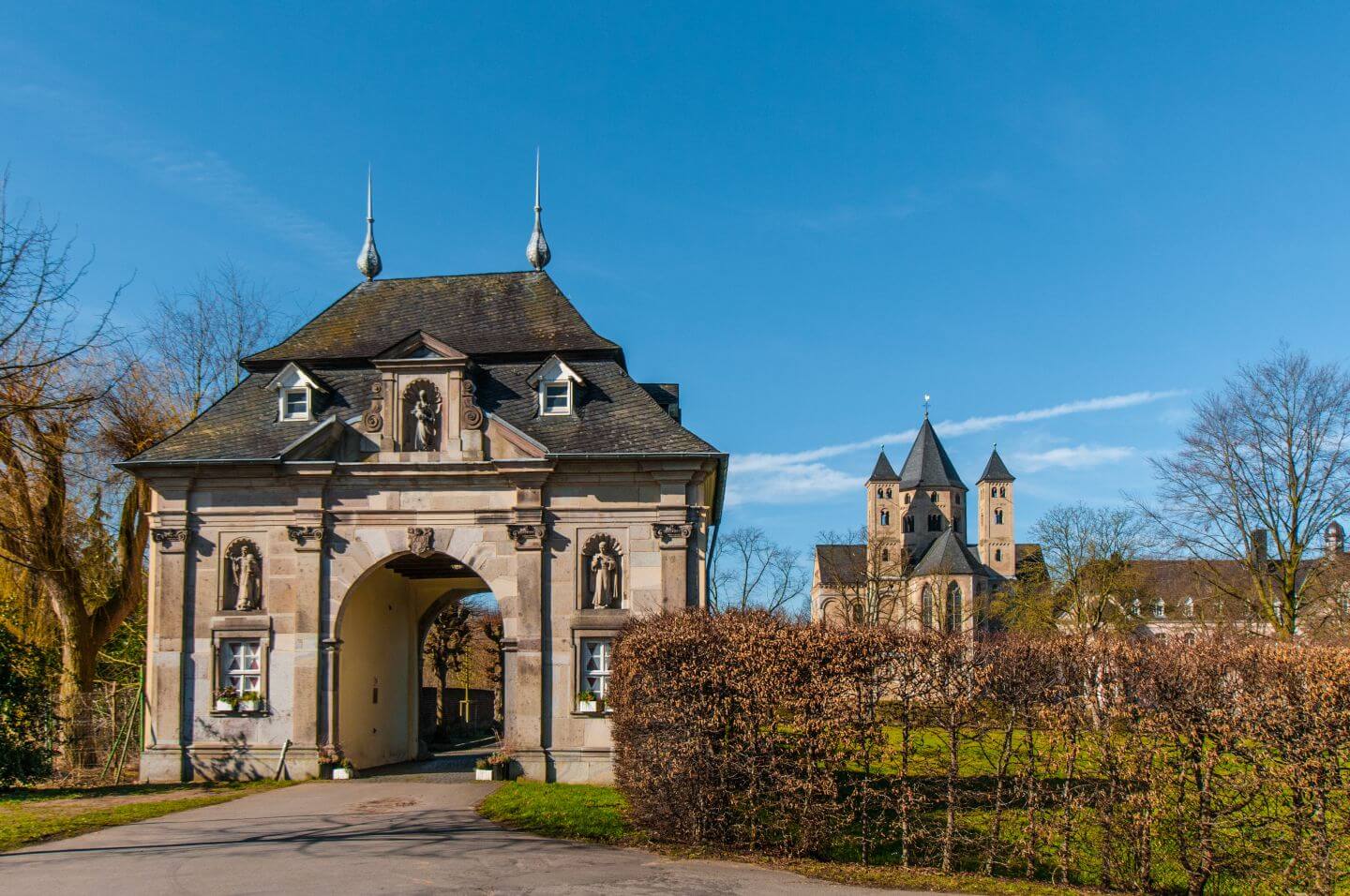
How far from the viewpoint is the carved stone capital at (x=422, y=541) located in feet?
76.3

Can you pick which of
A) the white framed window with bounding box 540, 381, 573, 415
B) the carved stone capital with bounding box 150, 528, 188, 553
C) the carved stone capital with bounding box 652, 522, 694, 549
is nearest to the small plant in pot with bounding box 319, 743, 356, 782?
the carved stone capital with bounding box 150, 528, 188, 553

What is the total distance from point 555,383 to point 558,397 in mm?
301

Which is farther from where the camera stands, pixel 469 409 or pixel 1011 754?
pixel 469 409

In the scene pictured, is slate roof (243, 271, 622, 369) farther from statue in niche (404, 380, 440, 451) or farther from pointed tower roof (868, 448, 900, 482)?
pointed tower roof (868, 448, 900, 482)

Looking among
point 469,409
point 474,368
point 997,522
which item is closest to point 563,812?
point 469,409

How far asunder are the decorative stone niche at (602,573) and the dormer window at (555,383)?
2.91 m

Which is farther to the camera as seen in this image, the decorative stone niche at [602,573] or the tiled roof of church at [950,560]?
the tiled roof of church at [950,560]

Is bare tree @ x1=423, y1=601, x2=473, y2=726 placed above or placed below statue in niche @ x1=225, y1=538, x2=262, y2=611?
below

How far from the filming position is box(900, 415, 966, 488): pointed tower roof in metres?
132

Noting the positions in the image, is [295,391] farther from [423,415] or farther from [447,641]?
[447,641]

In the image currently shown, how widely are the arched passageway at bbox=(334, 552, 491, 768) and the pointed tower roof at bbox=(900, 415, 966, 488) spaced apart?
105m

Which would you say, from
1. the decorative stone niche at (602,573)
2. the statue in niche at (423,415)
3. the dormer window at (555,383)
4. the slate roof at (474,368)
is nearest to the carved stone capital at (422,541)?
the statue in niche at (423,415)

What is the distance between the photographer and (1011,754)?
13586 mm

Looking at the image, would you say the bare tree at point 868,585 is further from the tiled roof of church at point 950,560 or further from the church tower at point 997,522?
the church tower at point 997,522
